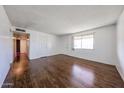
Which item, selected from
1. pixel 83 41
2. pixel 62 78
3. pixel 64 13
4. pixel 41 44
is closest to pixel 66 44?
pixel 83 41

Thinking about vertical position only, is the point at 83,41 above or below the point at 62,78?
above

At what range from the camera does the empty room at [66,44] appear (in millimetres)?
2889

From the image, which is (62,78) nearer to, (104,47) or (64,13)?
(64,13)

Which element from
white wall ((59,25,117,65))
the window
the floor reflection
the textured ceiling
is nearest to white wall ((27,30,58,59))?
the window

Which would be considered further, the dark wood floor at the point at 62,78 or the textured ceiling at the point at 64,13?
the textured ceiling at the point at 64,13

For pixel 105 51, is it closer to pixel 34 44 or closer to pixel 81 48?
pixel 81 48

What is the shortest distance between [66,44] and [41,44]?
8.86ft

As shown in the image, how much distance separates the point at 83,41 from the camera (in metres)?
6.65

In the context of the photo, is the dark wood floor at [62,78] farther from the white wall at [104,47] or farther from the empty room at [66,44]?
the white wall at [104,47]

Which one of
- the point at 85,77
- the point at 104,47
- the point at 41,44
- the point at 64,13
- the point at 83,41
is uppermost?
the point at 64,13

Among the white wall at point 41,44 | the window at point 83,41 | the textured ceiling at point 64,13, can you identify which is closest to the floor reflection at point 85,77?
the textured ceiling at point 64,13

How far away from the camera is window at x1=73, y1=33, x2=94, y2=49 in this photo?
5.96 m

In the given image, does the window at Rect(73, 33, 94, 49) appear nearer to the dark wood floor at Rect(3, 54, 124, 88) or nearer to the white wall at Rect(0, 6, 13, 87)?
the dark wood floor at Rect(3, 54, 124, 88)
